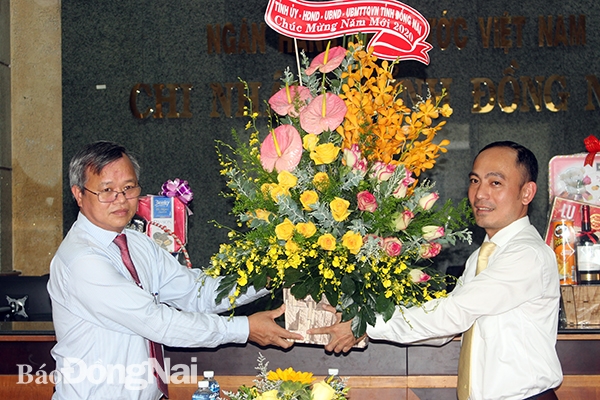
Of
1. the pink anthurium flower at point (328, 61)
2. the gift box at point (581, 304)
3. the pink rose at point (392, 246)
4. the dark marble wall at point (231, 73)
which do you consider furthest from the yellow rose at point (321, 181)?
the dark marble wall at point (231, 73)

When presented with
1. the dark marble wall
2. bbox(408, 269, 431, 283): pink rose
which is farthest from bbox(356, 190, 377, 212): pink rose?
the dark marble wall

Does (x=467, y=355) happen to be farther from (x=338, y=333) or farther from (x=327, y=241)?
(x=327, y=241)

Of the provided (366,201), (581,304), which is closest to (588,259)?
(581,304)

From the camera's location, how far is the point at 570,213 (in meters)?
2.82

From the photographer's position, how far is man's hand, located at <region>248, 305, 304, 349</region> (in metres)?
2.03

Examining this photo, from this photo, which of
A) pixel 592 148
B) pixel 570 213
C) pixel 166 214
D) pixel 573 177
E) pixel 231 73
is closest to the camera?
pixel 570 213

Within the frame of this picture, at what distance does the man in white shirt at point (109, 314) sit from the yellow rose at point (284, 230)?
0.36m

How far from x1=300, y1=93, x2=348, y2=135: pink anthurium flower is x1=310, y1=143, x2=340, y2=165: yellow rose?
0.22ft

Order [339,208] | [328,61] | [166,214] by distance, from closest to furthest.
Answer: [339,208] → [328,61] → [166,214]

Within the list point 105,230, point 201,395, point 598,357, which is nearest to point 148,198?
point 105,230

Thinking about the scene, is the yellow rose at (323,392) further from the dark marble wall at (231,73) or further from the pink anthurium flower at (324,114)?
the dark marble wall at (231,73)

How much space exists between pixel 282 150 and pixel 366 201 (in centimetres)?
28

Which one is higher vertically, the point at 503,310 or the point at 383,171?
the point at 383,171

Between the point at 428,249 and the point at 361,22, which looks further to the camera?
the point at 361,22
